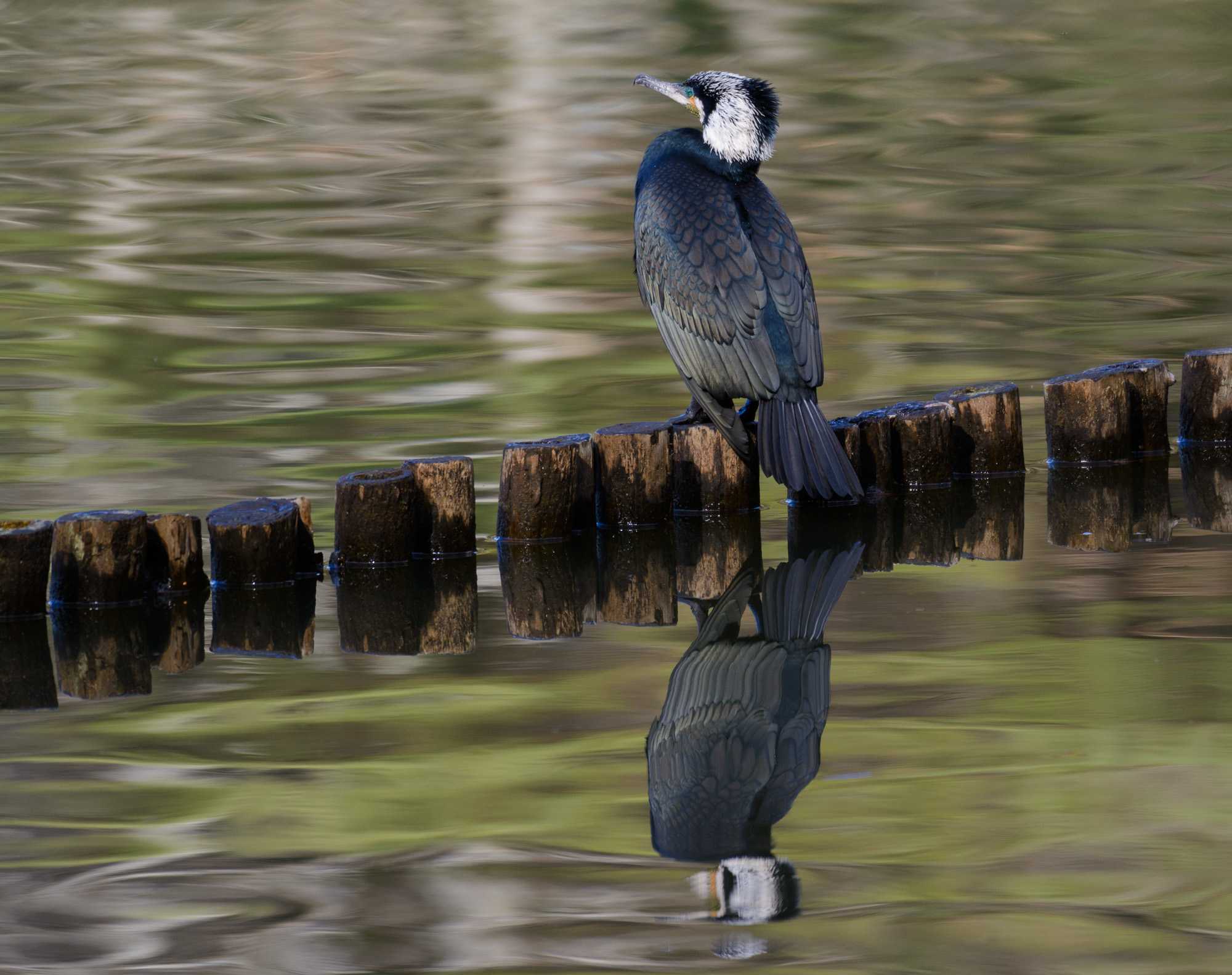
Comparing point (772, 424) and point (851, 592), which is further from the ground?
point (772, 424)

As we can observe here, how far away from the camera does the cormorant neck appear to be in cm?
666

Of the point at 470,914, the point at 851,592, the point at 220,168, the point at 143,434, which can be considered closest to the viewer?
the point at 470,914

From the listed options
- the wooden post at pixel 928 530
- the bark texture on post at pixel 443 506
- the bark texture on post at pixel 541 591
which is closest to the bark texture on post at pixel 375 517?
the bark texture on post at pixel 443 506

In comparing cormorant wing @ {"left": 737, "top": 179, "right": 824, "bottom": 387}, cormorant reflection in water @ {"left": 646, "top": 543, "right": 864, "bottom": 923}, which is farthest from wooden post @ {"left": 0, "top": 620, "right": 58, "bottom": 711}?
cormorant wing @ {"left": 737, "top": 179, "right": 824, "bottom": 387}

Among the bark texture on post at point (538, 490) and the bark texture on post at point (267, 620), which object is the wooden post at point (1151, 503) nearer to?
the bark texture on post at point (538, 490)

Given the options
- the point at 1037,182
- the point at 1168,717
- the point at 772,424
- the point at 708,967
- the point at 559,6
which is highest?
the point at 559,6

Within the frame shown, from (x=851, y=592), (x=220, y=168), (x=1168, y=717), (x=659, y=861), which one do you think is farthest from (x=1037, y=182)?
(x=659, y=861)

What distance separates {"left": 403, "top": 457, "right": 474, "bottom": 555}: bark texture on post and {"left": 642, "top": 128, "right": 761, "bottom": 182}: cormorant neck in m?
1.39

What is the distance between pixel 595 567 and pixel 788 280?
47.6 inches

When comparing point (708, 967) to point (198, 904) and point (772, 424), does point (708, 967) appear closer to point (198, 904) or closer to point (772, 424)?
point (198, 904)

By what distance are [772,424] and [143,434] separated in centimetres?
336

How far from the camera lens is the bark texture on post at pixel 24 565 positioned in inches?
217

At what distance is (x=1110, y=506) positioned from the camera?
6.84m

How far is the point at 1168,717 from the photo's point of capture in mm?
4645
